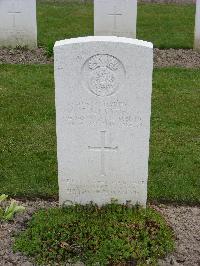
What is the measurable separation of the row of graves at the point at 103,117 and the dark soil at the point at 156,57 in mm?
5403

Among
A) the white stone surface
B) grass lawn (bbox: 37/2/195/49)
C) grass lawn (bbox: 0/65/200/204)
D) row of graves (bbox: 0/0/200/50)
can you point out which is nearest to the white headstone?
row of graves (bbox: 0/0/200/50)

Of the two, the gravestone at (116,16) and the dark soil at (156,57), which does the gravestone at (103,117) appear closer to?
the dark soil at (156,57)

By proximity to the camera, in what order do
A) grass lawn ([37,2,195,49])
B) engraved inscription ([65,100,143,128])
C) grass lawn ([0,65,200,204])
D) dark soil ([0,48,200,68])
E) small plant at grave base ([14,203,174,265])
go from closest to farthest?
1. small plant at grave base ([14,203,174,265])
2. engraved inscription ([65,100,143,128])
3. grass lawn ([0,65,200,204])
4. dark soil ([0,48,200,68])
5. grass lawn ([37,2,195,49])

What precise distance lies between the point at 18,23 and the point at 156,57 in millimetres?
2616

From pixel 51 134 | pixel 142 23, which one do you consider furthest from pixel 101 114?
pixel 142 23

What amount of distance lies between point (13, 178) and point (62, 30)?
715 centimetres

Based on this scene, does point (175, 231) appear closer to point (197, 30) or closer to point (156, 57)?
point (156, 57)

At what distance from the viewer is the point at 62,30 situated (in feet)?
41.0

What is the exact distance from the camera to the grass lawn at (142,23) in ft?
38.6

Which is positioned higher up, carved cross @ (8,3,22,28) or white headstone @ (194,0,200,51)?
carved cross @ (8,3,22,28)

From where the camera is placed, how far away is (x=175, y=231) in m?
4.84

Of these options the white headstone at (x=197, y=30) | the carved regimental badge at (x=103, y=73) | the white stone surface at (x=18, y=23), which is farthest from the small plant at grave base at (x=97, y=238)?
the white headstone at (x=197, y=30)

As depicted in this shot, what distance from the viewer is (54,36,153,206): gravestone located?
14.5ft

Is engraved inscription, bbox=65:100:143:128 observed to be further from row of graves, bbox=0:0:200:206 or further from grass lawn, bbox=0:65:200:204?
grass lawn, bbox=0:65:200:204
